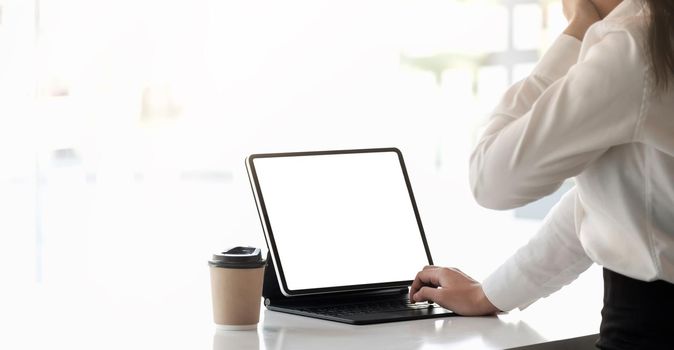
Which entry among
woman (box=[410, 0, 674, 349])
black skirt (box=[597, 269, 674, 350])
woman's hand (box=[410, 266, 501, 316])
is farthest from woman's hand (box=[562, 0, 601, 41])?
woman's hand (box=[410, 266, 501, 316])

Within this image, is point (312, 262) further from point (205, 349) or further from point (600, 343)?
point (600, 343)

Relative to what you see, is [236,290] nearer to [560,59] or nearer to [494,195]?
[494,195]

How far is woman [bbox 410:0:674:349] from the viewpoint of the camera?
102 centimetres

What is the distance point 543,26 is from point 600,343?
14.5 ft

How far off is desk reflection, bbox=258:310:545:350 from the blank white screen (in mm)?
141

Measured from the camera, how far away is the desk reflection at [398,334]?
133 cm

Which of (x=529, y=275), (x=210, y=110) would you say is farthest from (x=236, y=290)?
(x=210, y=110)

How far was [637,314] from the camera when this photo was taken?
1.10 metres

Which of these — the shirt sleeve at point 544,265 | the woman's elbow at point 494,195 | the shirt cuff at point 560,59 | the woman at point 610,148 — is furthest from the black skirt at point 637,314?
the shirt sleeve at point 544,265

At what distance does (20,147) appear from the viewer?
5859 mm

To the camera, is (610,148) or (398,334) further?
(398,334)

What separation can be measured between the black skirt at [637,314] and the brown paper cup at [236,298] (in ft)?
1.70

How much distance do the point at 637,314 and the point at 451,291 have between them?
0.53 m

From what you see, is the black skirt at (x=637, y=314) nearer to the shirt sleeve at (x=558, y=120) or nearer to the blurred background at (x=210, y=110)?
the shirt sleeve at (x=558, y=120)
